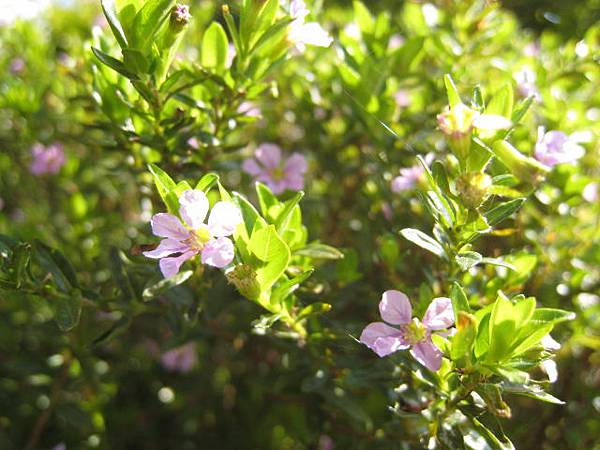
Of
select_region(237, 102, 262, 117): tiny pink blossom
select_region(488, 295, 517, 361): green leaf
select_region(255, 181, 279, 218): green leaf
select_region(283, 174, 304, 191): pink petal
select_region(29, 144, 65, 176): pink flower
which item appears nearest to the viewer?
select_region(488, 295, 517, 361): green leaf

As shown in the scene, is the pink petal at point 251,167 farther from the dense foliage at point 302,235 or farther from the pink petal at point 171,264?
the pink petal at point 171,264

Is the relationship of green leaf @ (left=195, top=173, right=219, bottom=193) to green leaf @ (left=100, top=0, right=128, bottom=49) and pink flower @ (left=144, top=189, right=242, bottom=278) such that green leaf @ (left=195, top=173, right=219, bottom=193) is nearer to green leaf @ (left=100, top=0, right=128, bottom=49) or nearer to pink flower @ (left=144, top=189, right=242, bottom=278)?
pink flower @ (left=144, top=189, right=242, bottom=278)

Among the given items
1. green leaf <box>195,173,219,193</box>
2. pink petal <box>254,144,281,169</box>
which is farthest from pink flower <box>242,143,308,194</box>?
green leaf <box>195,173,219,193</box>

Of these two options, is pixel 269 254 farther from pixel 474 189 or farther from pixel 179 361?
pixel 179 361

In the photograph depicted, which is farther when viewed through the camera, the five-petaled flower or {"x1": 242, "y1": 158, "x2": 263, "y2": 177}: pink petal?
{"x1": 242, "y1": 158, "x2": 263, "y2": 177}: pink petal

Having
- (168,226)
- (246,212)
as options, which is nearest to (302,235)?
(246,212)

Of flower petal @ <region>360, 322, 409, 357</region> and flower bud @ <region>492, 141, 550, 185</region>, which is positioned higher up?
flower bud @ <region>492, 141, 550, 185</region>

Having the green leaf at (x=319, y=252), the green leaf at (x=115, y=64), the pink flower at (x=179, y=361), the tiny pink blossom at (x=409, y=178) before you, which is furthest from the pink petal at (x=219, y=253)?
the pink flower at (x=179, y=361)

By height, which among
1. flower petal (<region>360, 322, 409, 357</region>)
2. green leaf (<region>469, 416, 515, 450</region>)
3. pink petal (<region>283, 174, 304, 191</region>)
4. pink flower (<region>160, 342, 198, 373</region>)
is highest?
flower petal (<region>360, 322, 409, 357</region>)
